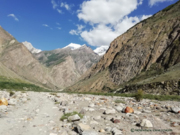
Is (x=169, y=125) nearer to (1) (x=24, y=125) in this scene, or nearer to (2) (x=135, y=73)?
(1) (x=24, y=125)

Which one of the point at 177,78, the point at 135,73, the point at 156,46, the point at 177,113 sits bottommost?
the point at 177,113

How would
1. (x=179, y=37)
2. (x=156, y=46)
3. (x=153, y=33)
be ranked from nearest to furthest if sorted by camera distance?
(x=179, y=37)
(x=156, y=46)
(x=153, y=33)

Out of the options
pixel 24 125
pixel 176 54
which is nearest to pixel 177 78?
pixel 176 54

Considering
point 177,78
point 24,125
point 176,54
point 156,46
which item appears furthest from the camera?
point 156,46

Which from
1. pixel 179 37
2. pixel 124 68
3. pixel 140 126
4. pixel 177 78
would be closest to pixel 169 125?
pixel 140 126

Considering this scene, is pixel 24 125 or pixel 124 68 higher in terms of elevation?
pixel 124 68

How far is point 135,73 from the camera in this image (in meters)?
89.0

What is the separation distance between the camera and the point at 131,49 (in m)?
100

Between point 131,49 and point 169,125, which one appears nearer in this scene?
point 169,125

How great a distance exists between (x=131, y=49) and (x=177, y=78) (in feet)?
199

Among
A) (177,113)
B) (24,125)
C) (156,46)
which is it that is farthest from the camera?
(156,46)

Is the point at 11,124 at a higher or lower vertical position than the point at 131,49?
lower

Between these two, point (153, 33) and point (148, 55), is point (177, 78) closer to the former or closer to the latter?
point (148, 55)

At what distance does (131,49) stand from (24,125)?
9840 centimetres
